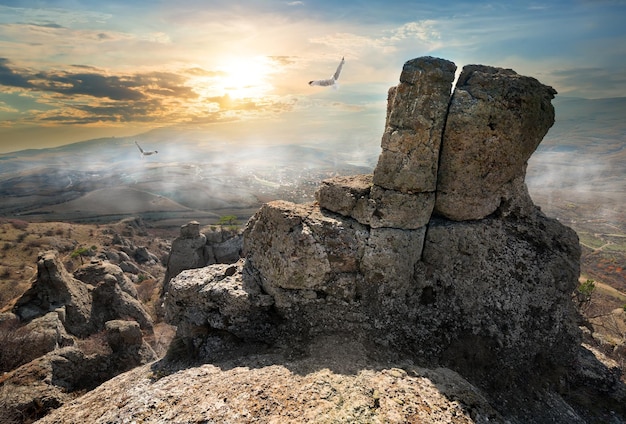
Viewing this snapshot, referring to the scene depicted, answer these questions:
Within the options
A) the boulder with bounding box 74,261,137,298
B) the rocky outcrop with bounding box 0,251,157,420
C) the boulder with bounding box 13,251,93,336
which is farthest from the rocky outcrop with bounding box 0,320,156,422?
the boulder with bounding box 74,261,137,298

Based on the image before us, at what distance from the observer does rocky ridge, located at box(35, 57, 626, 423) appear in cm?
1316

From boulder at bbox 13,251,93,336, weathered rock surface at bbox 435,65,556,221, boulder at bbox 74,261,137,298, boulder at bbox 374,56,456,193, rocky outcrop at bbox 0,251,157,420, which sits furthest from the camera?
boulder at bbox 74,261,137,298

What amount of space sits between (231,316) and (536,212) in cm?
1544

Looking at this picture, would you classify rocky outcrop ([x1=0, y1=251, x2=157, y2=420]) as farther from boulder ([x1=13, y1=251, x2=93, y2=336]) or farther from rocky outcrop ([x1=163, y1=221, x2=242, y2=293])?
rocky outcrop ([x1=163, y1=221, x2=242, y2=293])

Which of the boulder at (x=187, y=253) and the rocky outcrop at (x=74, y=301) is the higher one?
the rocky outcrop at (x=74, y=301)

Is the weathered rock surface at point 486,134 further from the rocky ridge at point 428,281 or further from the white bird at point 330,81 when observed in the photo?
the white bird at point 330,81

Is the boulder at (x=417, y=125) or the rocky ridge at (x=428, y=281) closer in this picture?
the rocky ridge at (x=428, y=281)

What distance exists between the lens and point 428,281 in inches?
572

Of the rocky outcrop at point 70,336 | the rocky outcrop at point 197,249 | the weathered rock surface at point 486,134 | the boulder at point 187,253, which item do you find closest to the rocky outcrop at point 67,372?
the rocky outcrop at point 70,336

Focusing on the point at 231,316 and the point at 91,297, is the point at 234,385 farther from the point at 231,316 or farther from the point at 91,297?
the point at 91,297

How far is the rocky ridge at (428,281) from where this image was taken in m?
13.2

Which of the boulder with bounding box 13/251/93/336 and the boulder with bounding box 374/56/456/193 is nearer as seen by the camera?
the boulder with bounding box 374/56/456/193

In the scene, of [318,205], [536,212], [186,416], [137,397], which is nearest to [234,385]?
[186,416]

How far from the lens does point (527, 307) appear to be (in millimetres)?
14062
